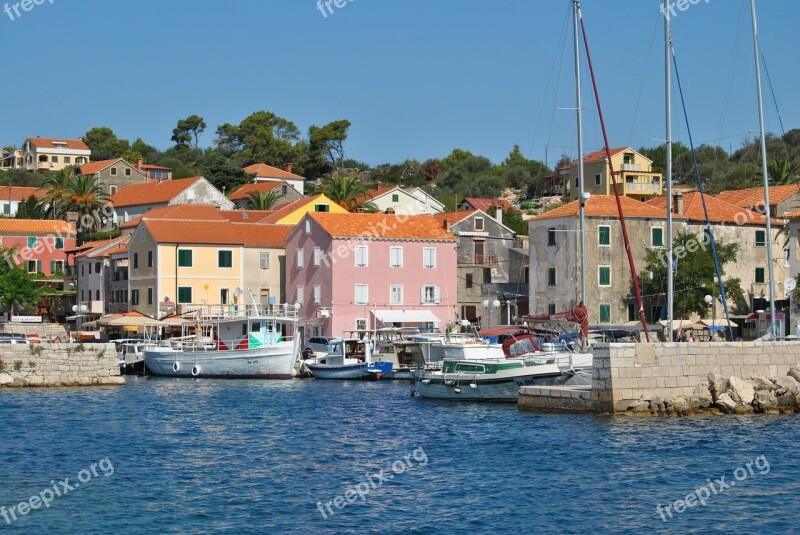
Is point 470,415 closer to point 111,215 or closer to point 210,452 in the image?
point 210,452

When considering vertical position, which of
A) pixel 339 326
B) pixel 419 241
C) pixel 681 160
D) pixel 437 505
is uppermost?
pixel 681 160

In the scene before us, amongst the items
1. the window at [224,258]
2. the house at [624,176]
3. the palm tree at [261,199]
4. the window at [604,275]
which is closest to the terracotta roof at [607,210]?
the window at [604,275]

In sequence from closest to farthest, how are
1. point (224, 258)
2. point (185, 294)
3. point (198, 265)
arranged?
1. point (185, 294)
2. point (198, 265)
3. point (224, 258)

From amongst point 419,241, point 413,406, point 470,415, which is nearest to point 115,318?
point 419,241

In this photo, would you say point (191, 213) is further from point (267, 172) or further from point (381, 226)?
point (267, 172)

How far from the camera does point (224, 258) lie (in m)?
71.1

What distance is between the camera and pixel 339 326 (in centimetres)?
6681

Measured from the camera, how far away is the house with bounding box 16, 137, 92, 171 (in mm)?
151625

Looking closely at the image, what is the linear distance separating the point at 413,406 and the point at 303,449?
450 inches

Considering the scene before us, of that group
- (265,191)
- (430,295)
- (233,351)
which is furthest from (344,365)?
(265,191)

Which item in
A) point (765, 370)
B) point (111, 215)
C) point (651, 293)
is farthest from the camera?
point (111, 215)

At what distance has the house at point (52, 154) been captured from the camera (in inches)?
5969

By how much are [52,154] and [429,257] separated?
9563 centimetres

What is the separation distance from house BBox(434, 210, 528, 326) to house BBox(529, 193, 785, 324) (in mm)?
5131
